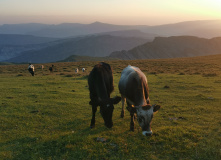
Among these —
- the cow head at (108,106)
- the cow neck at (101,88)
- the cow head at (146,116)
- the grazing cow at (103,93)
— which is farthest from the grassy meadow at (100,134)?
the cow neck at (101,88)

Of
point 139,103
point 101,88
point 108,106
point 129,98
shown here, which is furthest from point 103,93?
point 139,103

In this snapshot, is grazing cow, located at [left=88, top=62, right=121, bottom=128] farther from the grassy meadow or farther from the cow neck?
the grassy meadow

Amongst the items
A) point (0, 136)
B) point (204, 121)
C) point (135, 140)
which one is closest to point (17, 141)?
point (0, 136)

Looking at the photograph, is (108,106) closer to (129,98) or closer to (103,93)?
(103,93)

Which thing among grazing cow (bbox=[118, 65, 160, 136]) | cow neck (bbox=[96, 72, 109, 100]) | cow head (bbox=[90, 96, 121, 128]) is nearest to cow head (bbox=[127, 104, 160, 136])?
grazing cow (bbox=[118, 65, 160, 136])

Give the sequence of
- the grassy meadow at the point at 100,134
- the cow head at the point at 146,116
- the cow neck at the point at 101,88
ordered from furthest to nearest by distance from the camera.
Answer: the cow neck at the point at 101,88, the cow head at the point at 146,116, the grassy meadow at the point at 100,134

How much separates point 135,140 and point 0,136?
7.76m

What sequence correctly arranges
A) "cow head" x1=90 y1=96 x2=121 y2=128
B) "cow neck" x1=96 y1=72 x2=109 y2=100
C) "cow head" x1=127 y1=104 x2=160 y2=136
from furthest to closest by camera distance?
"cow neck" x1=96 y1=72 x2=109 y2=100, "cow head" x1=90 y1=96 x2=121 y2=128, "cow head" x1=127 y1=104 x2=160 y2=136

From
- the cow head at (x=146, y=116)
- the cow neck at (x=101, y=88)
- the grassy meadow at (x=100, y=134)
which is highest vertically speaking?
the cow neck at (x=101, y=88)

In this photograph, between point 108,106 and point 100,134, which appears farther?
point 100,134

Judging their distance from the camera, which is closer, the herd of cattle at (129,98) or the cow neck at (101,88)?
the herd of cattle at (129,98)

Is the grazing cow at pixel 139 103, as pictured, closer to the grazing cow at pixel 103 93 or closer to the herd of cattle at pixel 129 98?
the herd of cattle at pixel 129 98

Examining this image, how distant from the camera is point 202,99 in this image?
647 inches

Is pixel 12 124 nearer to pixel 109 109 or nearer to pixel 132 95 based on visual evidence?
pixel 109 109
